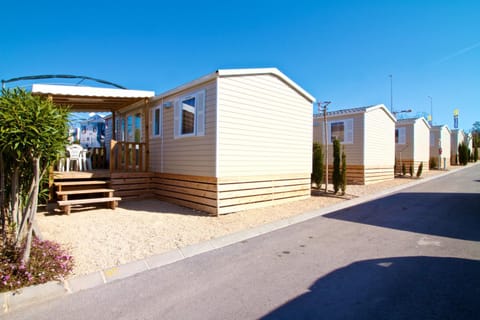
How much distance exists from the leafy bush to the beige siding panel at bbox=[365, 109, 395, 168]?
1262 cm

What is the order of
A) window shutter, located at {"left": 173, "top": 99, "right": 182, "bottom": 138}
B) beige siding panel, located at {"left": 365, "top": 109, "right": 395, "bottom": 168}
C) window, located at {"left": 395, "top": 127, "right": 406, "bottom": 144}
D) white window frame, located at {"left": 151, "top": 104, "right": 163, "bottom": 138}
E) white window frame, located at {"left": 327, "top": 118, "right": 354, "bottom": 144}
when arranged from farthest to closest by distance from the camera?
window, located at {"left": 395, "top": 127, "right": 406, "bottom": 144}, white window frame, located at {"left": 327, "top": 118, "right": 354, "bottom": 144}, beige siding panel, located at {"left": 365, "top": 109, "right": 395, "bottom": 168}, white window frame, located at {"left": 151, "top": 104, "right": 163, "bottom": 138}, window shutter, located at {"left": 173, "top": 99, "right": 182, "bottom": 138}

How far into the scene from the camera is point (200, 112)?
6965mm

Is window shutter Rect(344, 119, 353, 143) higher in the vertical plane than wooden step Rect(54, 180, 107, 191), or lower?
higher

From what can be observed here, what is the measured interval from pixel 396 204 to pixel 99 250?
7757mm

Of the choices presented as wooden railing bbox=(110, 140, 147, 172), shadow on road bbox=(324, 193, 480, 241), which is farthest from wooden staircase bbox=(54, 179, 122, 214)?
shadow on road bbox=(324, 193, 480, 241)

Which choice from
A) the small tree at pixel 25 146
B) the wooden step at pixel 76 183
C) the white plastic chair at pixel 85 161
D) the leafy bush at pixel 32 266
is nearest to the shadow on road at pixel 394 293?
the leafy bush at pixel 32 266

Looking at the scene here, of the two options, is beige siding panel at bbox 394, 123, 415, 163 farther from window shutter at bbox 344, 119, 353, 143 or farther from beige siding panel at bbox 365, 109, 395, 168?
window shutter at bbox 344, 119, 353, 143

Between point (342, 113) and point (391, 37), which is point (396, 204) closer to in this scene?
point (342, 113)

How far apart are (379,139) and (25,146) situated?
14.6 metres

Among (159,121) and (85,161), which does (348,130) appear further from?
(85,161)

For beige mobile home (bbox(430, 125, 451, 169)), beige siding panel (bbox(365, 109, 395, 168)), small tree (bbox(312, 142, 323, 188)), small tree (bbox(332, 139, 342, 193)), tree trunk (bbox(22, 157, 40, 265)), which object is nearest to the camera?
tree trunk (bbox(22, 157, 40, 265))

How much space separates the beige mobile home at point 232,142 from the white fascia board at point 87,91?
74 centimetres

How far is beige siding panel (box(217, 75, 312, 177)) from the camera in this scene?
21.4 feet

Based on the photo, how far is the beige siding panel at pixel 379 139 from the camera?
1286 cm
